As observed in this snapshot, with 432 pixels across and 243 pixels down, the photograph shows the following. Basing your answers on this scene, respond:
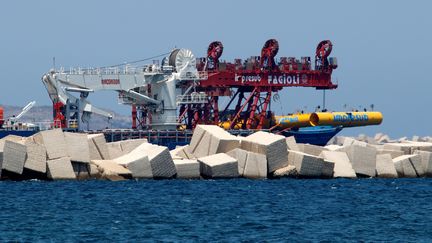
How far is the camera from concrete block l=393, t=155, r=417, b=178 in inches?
3337

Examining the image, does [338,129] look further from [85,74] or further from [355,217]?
[355,217]

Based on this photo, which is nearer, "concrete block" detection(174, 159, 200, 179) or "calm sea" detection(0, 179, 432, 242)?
"calm sea" detection(0, 179, 432, 242)

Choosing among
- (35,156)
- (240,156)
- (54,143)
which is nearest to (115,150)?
(240,156)

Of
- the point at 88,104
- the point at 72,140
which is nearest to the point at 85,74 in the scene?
the point at 88,104

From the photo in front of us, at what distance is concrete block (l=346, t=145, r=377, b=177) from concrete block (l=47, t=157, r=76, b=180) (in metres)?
19.1

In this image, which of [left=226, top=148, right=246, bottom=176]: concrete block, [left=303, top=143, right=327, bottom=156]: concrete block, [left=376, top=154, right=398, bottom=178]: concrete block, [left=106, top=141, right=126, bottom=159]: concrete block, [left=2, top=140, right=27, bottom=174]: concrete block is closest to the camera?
[left=2, top=140, right=27, bottom=174]: concrete block

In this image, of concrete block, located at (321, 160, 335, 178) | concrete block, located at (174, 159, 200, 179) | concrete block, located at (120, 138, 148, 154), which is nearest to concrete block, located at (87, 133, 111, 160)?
concrete block, located at (120, 138, 148, 154)

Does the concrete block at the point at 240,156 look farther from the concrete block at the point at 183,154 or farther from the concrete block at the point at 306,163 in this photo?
the concrete block at the point at 183,154

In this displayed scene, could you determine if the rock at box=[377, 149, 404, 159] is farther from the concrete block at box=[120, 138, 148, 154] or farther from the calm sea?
the concrete block at box=[120, 138, 148, 154]

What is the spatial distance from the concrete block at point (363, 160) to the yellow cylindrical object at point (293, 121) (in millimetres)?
25989

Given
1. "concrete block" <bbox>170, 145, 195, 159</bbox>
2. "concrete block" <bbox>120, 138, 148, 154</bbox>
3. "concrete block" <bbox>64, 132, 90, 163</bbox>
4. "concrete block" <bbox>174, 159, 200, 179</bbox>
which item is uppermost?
"concrete block" <bbox>64, 132, 90, 163</bbox>

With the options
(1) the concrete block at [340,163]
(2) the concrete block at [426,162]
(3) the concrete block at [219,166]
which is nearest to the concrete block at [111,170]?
(3) the concrete block at [219,166]

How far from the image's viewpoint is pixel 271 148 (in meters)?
76.8

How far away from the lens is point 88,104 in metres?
100
